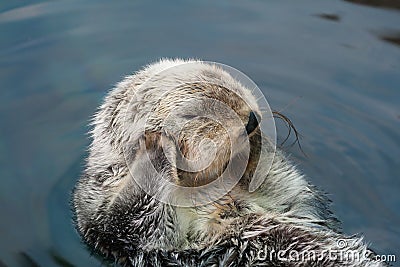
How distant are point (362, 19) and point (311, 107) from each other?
1003 millimetres

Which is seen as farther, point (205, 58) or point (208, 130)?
point (205, 58)

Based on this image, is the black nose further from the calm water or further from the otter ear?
the calm water

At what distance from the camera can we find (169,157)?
262cm

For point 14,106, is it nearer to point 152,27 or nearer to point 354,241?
point 152,27

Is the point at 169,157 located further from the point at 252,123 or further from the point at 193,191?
the point at 252,123

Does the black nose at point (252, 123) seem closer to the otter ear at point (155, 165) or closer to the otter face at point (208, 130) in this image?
the otter face at point (208, 130)

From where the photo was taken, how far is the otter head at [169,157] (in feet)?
8.58

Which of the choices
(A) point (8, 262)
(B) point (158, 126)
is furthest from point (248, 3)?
(A) point (8, 262)

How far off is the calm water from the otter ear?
1.35 ft

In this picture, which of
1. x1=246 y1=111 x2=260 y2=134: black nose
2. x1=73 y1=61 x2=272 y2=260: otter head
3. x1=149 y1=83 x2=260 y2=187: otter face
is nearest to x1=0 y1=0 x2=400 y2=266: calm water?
x1=73 y1=61 x2=272 y2=260: otter head

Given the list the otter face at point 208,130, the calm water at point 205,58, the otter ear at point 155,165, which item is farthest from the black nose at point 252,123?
the calm water at point 205,58

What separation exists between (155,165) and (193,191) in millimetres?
167

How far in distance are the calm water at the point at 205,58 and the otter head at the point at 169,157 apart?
247mm

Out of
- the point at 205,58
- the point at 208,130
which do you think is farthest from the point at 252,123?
the point at 205,58
